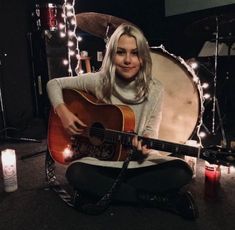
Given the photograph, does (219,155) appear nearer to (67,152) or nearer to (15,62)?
(67,152)

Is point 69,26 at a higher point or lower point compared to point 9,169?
higher

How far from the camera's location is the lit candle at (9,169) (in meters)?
1.79

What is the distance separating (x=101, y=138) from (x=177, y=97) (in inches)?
23.1

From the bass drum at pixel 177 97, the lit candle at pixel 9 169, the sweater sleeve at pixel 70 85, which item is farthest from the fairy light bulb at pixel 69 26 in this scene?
the lit candle at pixel 9 169

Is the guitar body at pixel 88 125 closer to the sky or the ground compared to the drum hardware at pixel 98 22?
closer to the ground

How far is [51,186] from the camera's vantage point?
1863 millimetres

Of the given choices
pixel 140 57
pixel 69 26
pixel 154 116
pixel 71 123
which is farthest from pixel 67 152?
pixel 69 26

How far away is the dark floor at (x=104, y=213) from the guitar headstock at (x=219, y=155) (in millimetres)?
431

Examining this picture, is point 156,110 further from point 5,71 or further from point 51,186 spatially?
point 5,71

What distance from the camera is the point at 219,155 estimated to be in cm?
117

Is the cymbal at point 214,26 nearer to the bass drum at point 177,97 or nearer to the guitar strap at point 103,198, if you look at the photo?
the bass drum at point 177,97

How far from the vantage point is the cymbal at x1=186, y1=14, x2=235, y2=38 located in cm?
226

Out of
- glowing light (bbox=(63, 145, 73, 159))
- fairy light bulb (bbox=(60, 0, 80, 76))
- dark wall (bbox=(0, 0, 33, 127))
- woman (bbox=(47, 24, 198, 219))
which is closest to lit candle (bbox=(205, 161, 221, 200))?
woman (bbox=(47, 24, 198, 219))

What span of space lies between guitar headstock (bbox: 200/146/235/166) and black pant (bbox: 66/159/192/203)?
0.31 meters
